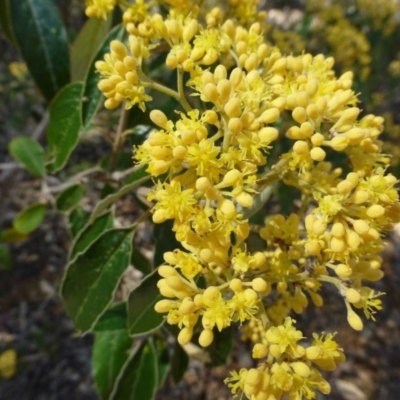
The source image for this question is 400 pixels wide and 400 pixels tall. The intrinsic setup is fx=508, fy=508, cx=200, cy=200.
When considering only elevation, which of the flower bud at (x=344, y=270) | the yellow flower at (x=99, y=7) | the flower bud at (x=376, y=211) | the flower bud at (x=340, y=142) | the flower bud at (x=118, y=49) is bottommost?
the flower bud at (x=344, y=270)

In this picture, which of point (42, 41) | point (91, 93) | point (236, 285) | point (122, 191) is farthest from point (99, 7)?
point (236, 285)

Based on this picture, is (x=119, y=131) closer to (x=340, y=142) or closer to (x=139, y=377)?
(x=340, y=142)

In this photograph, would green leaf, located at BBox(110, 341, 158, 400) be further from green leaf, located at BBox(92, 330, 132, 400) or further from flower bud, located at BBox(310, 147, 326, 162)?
flower bud, located at BBox(310, 147, 326, 162)

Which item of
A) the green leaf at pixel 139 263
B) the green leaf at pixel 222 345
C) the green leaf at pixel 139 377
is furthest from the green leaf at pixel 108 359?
the green leaf at pixel 222 345

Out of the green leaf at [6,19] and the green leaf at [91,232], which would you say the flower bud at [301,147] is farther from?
the green leaf at [6,19]

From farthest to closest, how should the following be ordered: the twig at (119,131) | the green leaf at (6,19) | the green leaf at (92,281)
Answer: the green leaf at (6,19) < the twig at (119,131) < the green leaf at (92,281)

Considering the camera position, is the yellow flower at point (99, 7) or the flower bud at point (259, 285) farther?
the yellow flower at point (99, 7)
